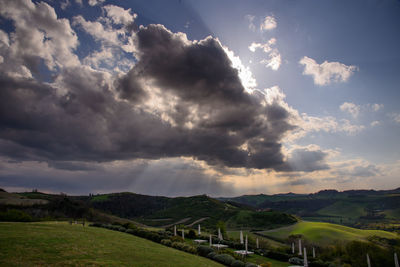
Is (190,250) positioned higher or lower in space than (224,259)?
lower

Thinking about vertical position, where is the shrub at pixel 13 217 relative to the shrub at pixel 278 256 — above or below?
above

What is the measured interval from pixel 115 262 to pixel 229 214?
154571mm

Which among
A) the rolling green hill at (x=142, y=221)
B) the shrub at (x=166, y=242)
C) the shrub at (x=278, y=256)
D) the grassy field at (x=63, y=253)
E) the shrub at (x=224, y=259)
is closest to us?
the grassy field at (x=63, y=253)

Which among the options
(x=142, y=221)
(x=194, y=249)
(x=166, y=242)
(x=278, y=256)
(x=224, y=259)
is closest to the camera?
(x=224, y=259)

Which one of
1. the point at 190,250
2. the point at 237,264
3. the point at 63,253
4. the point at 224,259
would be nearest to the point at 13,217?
the point at 63,253

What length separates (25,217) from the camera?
1547 inches

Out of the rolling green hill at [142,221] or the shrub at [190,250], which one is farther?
the rolling green hill at [142,221]

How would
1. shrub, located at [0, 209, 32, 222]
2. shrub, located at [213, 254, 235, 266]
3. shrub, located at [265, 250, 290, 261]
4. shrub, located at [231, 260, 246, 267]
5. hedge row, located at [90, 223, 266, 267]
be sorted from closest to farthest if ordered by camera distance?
shrub, located at [231, 260, 246, 267]
hedge row, located at [90, 223, 266, 267]
shrub, located at [213, 254, 235, 266]
shrub, located at [265, 250, 290, 261]
shrub, located at [0, 209, 32, 222]

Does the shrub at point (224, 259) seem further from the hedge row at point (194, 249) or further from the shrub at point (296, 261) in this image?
the shrub at point (296, 261)

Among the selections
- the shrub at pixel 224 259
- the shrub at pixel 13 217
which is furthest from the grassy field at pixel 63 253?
the shrub at pixel 13 217

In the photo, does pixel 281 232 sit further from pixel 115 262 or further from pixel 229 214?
pixel 115 262

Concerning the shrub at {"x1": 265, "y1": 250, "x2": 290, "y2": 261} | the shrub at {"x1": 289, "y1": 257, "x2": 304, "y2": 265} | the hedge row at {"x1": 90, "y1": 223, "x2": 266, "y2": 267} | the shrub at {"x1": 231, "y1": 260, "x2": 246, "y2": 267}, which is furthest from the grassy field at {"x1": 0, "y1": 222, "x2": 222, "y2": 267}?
the shrub at {"x1": 265, "y1": 250, "x2": 290, "y2": 261}

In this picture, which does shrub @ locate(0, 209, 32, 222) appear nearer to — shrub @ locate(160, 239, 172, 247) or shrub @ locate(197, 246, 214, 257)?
shrub @ locate(160, 239, 172, 247)

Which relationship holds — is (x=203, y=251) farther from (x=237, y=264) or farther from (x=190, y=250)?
(x=237, y=264)
